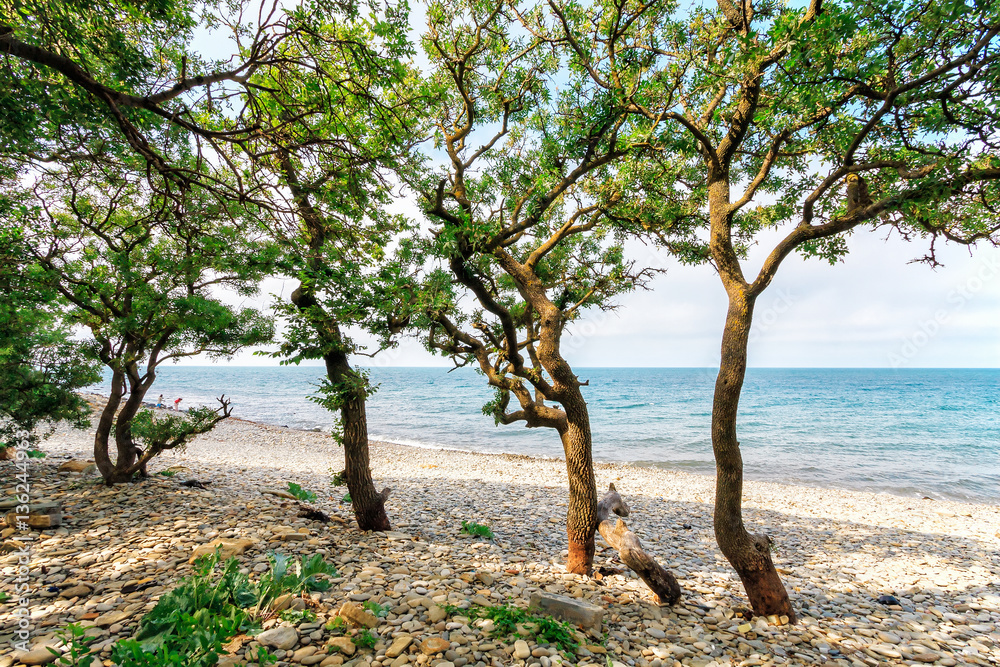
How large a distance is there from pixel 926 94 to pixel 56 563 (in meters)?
9.79

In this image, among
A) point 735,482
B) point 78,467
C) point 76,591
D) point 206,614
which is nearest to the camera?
point 206,614

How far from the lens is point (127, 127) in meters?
2.46

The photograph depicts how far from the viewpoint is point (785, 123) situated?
4.68m

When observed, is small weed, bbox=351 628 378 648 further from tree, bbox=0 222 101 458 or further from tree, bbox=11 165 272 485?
tree, bbox=0 222 101 458

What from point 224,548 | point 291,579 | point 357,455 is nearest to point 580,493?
point 357,455

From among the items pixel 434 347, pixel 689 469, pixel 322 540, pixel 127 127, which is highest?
pixel 127 127

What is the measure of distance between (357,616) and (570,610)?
2.09m

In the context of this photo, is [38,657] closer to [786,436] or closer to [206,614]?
[206,614]

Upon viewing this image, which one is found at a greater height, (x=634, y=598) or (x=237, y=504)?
(x=237, y=504)

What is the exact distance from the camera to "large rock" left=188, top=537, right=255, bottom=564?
483 cm

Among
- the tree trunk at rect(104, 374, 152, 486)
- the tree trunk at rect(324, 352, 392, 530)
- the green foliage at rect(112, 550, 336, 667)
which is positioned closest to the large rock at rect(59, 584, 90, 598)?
the green foliage at rect(112, 550, 336, 667)

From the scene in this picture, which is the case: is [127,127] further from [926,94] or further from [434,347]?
[926,94]

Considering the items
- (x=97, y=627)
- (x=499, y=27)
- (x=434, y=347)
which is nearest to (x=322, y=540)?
(x=97, y=627)

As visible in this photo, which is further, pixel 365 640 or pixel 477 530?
pixel 477 530
